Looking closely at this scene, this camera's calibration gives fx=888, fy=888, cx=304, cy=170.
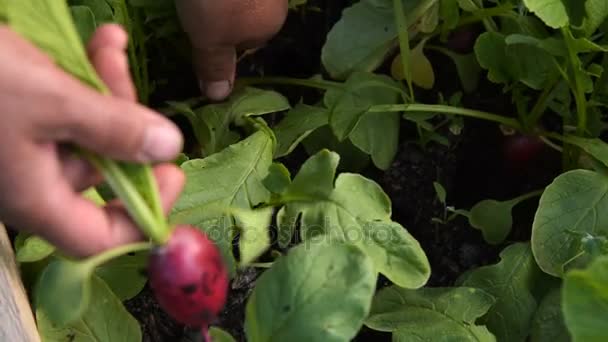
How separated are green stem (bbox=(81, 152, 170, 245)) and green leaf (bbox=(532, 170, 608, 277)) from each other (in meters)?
0.51

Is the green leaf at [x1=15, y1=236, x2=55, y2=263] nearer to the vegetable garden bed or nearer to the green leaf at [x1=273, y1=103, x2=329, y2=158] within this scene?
the vegetable garden bed

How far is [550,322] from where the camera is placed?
Answer: 2.88 feet

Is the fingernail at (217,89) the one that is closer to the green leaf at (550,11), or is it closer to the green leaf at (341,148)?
the green leaf at (341,148)

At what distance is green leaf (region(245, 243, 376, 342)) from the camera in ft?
2.13

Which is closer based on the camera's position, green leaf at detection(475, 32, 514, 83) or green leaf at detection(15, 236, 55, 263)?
green leaf at detection(15, 236, 55, 263)

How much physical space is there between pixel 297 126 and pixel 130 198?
0.51 m

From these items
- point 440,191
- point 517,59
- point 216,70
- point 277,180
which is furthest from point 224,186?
point 517,59

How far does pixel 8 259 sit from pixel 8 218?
34 cm

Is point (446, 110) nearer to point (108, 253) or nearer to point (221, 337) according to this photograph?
point (221, 337)

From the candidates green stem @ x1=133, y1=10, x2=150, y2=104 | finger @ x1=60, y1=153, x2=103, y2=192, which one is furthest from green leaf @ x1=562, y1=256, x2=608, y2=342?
green stem @ x1=133, y1=10, x2=150, y2=104

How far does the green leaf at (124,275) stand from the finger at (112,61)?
0.37 metres

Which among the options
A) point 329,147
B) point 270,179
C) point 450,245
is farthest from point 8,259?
point 450,245

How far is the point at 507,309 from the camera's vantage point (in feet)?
3.02
